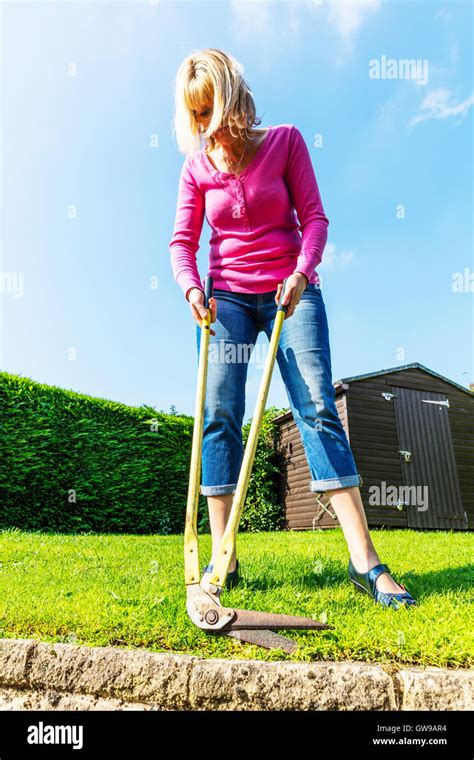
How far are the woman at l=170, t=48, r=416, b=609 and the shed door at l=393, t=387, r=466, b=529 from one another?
31.3 feet

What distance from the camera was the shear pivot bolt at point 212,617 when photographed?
6.19 feet

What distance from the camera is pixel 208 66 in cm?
261

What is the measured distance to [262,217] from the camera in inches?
111

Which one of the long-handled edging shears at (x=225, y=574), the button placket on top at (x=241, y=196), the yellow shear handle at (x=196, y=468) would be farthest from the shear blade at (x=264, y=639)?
the button placket on top at (x=241, y=196)

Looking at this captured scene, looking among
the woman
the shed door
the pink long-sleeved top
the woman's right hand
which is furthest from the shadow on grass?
the shed door

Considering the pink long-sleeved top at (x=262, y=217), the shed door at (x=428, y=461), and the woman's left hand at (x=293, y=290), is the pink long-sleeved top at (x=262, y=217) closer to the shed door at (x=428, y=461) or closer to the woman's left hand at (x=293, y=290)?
the woman's left hand at (x=293, y=290)

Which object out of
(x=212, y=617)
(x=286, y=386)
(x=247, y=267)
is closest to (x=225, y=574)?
(x=212, y=617)

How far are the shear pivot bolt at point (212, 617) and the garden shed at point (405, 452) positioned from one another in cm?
926

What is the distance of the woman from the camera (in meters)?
2.49

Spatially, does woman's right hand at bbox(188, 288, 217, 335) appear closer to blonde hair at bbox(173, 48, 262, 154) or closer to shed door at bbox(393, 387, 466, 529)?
blonde hair at bbox(173, 48, 262, 154)

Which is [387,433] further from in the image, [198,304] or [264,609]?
[264,609]

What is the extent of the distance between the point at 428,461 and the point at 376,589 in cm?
1038

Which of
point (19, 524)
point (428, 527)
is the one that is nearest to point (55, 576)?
point (19, 524)

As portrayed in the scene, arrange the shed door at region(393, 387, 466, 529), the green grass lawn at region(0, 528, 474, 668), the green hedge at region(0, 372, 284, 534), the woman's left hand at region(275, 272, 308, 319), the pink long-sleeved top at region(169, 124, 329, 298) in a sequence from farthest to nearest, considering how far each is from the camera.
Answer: the shed door at region(393, 387, 466, 529)
the green hedge at region(0, 372, 284, 534)
the pink long-sleeved top at region(169, 124, 329, 298)
the woman's left hand at region(275, 272, 308, 319)
the green grass lawn at region(0, 528, 474, 668)
